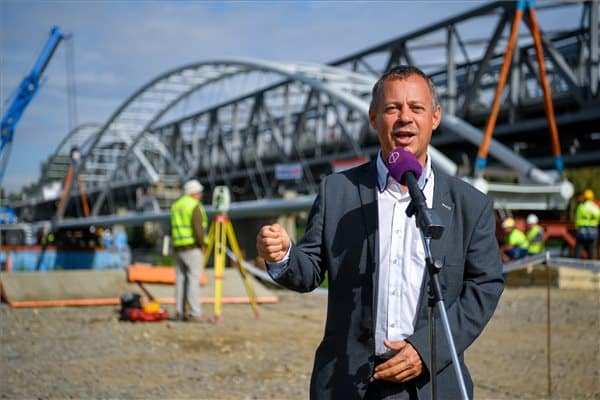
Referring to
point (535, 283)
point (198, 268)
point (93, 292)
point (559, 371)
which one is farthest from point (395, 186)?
point (535, 283)

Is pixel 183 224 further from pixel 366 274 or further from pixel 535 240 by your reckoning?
pixel 535 240

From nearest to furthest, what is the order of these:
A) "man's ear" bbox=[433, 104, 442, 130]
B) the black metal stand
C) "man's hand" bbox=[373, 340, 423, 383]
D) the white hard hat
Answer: the black metal stand < "man's hand" bbox=[373, 340, 423, 383] < "man's ear" bbox=[433, 104, 442, 130] < the white hard hat

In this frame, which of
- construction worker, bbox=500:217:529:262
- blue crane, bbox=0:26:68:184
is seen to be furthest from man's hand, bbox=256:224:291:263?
blue crane, bbox=0:26:68:184

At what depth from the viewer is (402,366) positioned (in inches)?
79.1

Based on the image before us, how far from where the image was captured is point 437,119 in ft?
7.64

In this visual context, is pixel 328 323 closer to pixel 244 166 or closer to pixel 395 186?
pixel 395 186

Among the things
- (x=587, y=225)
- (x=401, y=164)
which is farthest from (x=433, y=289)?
(x=587, y=225)

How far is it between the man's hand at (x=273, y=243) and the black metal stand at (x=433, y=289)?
1.24 feet

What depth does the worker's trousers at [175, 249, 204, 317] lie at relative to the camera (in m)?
9.84

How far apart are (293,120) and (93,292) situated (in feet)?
147

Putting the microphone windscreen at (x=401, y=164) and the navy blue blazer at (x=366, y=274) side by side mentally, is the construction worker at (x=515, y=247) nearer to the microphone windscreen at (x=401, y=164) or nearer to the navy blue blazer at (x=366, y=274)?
the navy blue blazer at (x=366, y=274)

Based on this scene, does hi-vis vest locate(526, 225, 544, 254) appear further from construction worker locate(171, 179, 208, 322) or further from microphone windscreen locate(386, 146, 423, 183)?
microphone windscreen locate(386, 146, 423, 183)

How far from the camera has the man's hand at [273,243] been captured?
6.72 ft

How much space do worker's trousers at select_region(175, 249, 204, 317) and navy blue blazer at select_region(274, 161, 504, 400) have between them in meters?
7.78
